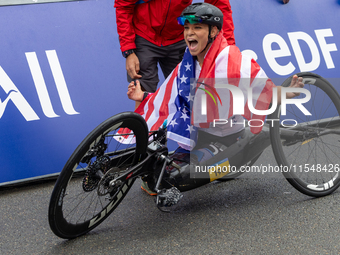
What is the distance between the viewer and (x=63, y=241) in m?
2.25

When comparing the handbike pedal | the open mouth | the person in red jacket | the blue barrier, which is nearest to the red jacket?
the person in red jacket

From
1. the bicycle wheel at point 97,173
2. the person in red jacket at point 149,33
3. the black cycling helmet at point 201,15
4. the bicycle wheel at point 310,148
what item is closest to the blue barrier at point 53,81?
the person in red jacket at point 149,33

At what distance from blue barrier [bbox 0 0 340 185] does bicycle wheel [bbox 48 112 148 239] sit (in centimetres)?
76

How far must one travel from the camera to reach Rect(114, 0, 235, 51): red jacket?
2.77m

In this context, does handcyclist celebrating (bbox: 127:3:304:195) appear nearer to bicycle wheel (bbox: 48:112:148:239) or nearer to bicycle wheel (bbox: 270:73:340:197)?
bicycle wheel (bbox: 270:73:340:197)

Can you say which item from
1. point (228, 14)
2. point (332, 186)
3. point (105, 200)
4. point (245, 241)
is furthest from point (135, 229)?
point (228, 14)

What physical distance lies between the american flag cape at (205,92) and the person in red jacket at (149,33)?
31 centimetres

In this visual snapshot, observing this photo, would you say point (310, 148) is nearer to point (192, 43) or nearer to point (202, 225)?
point (202, 225)

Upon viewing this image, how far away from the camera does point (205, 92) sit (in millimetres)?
2469

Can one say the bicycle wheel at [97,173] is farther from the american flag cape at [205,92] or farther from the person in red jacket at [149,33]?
the person in red jacket at [149,33]

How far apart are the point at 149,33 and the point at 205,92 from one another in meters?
0.75

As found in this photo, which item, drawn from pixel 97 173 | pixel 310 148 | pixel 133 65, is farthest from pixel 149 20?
Answer: pixel 310 148

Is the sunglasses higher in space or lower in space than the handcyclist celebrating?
higher

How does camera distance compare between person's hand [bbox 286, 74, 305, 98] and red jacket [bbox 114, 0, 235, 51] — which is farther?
red jacket [bbox 114, 0, 235, 51]
